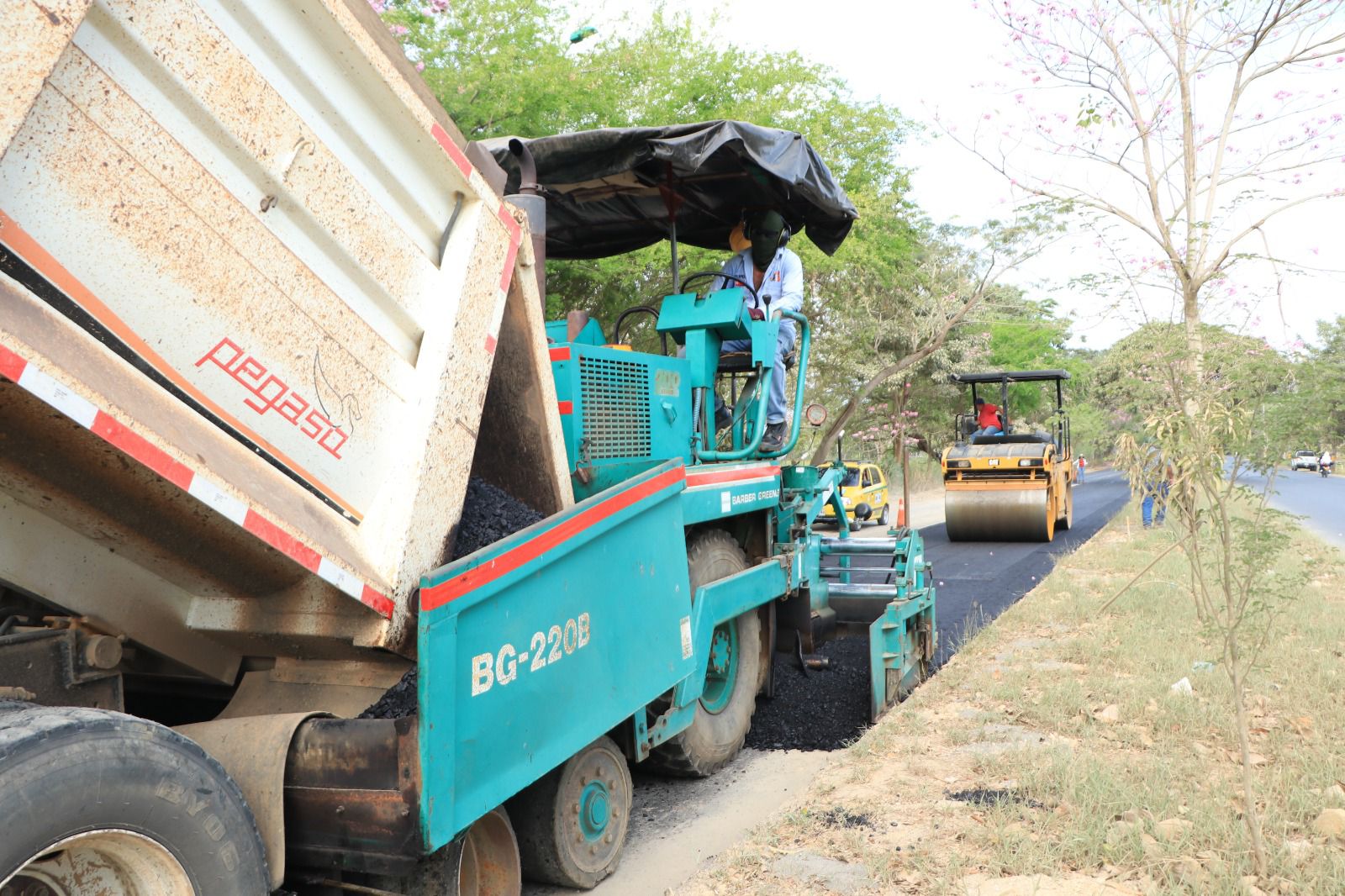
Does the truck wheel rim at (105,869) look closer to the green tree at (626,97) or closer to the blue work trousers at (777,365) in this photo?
the blue work trousers at (777,365)

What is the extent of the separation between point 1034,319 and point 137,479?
28.9 metres

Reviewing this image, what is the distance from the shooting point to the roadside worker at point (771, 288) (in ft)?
18.1

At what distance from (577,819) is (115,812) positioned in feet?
5.94

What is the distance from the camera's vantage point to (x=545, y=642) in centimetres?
299

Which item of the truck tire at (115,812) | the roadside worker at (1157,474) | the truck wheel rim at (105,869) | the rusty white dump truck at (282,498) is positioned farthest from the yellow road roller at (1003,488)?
the truck wheel rim at (105,869)

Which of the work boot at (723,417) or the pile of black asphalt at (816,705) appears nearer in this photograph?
the pile of black asphalt at (816,705)

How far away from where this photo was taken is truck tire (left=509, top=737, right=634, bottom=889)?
3391 mm

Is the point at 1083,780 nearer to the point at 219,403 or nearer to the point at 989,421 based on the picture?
the point at 219,403

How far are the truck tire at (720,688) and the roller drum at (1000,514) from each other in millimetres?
9730

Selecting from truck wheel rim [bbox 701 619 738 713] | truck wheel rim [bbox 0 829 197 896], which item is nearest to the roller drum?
truck wheel rim [bbox 701 619 738 713]

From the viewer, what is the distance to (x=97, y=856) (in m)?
2.05

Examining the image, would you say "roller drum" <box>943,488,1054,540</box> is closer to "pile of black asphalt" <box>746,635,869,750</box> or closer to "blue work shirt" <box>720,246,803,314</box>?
"pile of black asphalt" <box>746,635,869,750</box>

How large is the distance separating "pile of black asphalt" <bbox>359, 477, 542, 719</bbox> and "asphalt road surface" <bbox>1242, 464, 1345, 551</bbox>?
2673 mm

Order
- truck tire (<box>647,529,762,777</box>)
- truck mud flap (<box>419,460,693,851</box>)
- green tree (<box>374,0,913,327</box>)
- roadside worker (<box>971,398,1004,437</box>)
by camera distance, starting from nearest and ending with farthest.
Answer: truck mud flap (<box>419,460,693,851</box>) < truck tire (<box>647,529,762,777</box>) < green tree (<box>374,0,913,327</box>) < roadside worker (<box>971,398,1004,437</box>)
